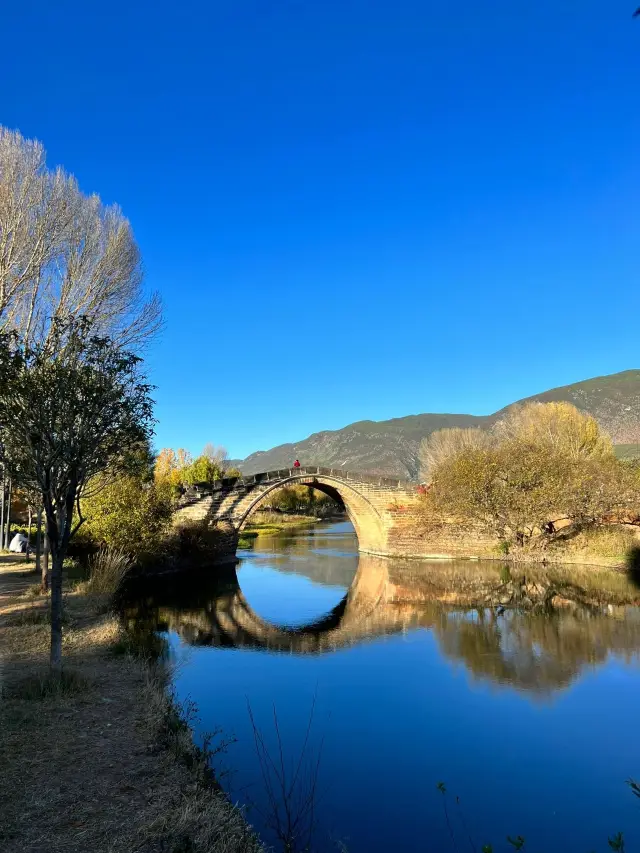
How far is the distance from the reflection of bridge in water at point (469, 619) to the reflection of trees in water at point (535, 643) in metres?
0.02

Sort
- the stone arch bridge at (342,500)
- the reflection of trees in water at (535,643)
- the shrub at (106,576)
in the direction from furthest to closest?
the stone arch bridge at (342,500)
the shrub at (106,576)
the reflection of trees in water at (535,643)

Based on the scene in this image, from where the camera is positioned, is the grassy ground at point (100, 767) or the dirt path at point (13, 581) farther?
the dirt path at point (13, 581)

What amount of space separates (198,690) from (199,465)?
5496cm

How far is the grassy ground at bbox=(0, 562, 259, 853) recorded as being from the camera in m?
4.72

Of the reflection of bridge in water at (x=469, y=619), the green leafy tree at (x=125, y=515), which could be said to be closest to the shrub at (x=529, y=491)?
the reflection of bridge in water at (x=469, y=619)

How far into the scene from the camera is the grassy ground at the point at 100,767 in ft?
15.5

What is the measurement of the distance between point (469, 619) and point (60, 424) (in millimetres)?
14140

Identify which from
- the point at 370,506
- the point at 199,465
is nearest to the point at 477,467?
the point at 370,506

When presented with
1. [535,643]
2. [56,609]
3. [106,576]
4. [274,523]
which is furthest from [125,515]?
[274,523]

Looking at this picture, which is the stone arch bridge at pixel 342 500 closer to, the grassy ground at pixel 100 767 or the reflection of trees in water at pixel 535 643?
the reflection of trees in water at pixel 535 643

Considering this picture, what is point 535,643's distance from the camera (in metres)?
14.6

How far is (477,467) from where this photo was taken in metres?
29.0

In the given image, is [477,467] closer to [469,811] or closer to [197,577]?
[197,577]

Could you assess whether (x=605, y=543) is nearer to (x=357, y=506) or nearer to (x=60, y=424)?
(x=357, y=506)
